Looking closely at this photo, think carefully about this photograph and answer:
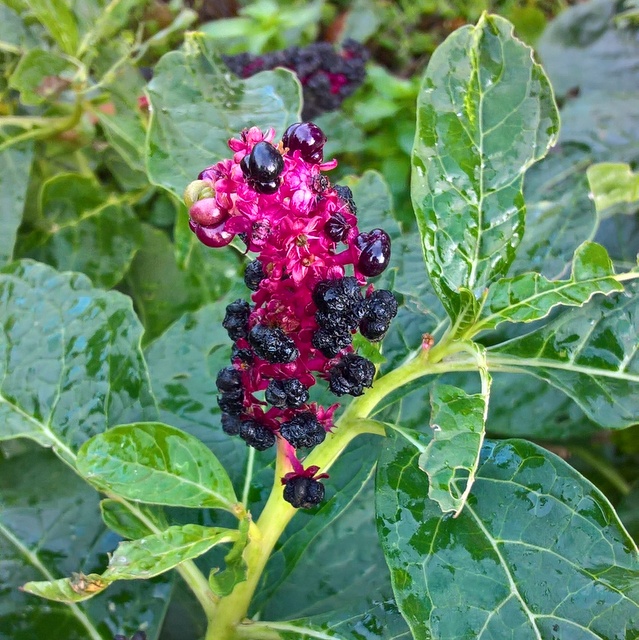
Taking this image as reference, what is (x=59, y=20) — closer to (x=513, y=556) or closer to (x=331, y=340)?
(x=331, y=340)

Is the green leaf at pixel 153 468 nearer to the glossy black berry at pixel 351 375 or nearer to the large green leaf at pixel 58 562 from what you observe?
the glossy black berry at pixel 351 375

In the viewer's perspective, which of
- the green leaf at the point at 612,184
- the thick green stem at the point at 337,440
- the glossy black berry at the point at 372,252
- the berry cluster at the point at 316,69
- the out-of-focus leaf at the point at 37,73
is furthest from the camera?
the berry cluster at the point at 316,69

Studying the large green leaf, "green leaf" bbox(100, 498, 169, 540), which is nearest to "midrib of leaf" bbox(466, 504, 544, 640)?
"green leaf" bbox(100, 498, 169, 540)

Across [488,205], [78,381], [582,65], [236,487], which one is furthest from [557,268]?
[582,65]

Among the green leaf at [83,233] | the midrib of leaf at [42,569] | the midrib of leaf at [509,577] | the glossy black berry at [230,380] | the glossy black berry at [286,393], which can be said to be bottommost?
the midrib of leaf at [42,569]

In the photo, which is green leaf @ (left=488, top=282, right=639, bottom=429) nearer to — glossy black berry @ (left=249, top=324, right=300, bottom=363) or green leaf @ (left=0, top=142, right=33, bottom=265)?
glossy black berry @ (left=249, top=324, right=300, bottom=363)

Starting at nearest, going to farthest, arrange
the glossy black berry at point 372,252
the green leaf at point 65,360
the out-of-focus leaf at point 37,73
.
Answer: the glossy black berry at point 372,252, the green leaf at point 65,360, the out-of-focus leaf at point 37,73

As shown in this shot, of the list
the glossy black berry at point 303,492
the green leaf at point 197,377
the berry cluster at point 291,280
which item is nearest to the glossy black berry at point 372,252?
the berry cluster at point 291,280

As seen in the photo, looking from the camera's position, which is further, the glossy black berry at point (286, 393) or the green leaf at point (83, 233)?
the green leaf at point (83, 233)
